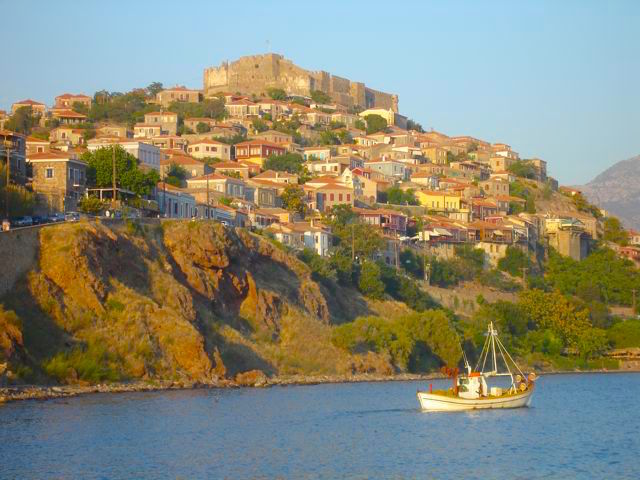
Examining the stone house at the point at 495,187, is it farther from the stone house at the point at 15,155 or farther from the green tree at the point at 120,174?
the stone house at the point at 15,155

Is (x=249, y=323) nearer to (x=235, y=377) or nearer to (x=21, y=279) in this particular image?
(x=235, y=377)

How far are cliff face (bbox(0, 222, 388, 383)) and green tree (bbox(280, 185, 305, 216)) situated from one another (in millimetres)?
26933

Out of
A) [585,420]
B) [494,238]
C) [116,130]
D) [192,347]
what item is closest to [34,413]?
[192,347]

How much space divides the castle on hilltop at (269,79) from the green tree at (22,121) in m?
33.4

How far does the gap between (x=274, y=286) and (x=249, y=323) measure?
19.2 feet

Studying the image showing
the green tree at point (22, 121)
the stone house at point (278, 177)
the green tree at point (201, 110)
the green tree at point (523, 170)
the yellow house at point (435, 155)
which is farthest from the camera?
the yellow house at point (435, 155)

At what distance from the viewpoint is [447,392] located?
174ft

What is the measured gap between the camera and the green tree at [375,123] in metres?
159

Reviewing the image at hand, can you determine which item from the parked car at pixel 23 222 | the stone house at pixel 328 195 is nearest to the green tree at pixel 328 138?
the stone house at pixel 328 195

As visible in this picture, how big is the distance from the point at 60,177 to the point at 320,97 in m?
89.4

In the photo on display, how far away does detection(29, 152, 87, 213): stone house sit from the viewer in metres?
75.1

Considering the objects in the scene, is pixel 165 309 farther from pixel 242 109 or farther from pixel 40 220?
pixel 242 109

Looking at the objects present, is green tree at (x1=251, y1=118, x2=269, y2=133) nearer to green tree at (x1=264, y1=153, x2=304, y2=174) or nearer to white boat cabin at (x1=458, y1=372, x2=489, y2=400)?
green tree at (x1=264, y1=153, x2=304, y2=174)

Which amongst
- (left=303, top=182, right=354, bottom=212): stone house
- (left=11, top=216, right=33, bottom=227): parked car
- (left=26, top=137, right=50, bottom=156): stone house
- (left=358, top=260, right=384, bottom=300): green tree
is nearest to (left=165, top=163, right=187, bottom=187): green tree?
(left=26, top=137, right=50, bottom=156): stone house
